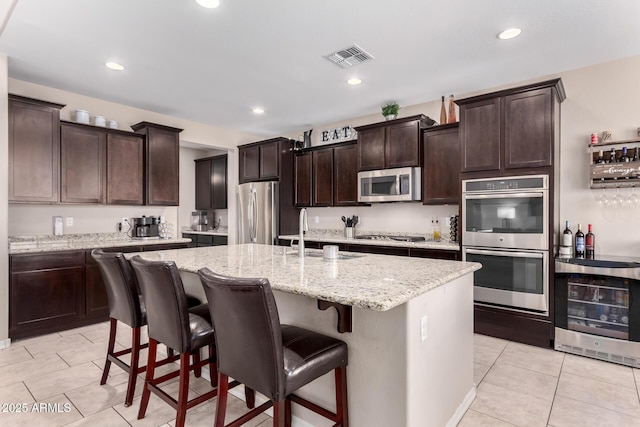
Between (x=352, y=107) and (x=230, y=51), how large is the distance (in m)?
2.09

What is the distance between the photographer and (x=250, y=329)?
1.36m

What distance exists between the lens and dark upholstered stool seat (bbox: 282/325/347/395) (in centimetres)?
140

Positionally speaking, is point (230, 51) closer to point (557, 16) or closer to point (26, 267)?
point (557, 16)

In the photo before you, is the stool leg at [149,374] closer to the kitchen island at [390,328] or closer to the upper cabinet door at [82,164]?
the kitchen island at [390,328]

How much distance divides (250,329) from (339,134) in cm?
443

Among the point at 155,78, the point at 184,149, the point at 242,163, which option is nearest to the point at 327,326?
the point at 155,78

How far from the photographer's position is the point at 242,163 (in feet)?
19.8

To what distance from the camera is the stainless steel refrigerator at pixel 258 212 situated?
541 centimetres

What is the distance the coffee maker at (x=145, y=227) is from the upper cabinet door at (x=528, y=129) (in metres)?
4.48

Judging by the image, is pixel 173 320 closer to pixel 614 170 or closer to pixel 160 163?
pixel 160 163

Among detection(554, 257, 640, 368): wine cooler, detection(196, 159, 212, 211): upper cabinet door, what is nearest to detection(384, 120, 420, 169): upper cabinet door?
detection(554, 257, 640, 368): wine cooler

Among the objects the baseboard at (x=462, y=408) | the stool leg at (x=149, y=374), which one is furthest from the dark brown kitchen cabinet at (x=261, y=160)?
the baseboard at (x=462, y=408)

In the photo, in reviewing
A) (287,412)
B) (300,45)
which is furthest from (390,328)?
(300,45)

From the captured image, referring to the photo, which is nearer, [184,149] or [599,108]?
[599,108]
